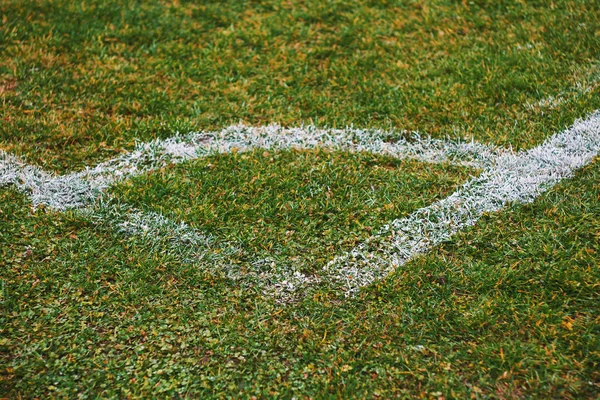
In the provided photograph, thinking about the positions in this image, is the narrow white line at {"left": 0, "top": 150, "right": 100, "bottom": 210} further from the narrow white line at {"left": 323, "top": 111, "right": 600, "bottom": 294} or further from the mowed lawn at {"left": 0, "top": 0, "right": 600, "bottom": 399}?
the narrow white line at {"left": 323, "top": 111, "right": 600, "bottom": 294}

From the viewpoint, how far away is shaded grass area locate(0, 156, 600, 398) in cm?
258

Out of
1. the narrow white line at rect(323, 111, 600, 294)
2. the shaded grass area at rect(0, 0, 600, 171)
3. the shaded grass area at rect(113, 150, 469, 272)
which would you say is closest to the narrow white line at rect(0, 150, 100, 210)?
the shaded grass area at rect(0, 0, 600, 171)

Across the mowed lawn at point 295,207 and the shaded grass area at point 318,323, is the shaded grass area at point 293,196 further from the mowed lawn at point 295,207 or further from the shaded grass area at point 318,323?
the shaded grass area at point 318,323

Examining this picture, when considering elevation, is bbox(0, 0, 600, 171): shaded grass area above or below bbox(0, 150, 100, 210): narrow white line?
above

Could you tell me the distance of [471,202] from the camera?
3416mm

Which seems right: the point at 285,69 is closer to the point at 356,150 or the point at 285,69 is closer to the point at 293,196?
the point at 356,150

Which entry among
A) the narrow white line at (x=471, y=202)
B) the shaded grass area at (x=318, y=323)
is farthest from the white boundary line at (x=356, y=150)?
the shaded grass area at (x=318, y=323)

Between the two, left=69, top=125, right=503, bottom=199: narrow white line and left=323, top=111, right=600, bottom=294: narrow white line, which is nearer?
left=323, top=111, right=600, bottom=294: narrow white line

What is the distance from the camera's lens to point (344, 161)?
3.78 m

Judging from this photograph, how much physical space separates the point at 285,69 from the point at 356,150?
1145 millimetres

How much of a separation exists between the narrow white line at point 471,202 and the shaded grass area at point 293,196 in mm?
92

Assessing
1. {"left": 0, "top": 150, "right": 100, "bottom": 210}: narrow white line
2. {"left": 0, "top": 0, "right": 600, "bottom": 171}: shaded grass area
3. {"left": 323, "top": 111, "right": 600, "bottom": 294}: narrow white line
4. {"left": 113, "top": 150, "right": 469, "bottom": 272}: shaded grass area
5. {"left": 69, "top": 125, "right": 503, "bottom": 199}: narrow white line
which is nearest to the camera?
{"left": 323, "top": 111, "right": 600, "bottom": 294}: narrow white line

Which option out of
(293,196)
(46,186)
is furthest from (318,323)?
(46,186)

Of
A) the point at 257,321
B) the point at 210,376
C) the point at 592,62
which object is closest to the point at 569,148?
the point at 592,62
